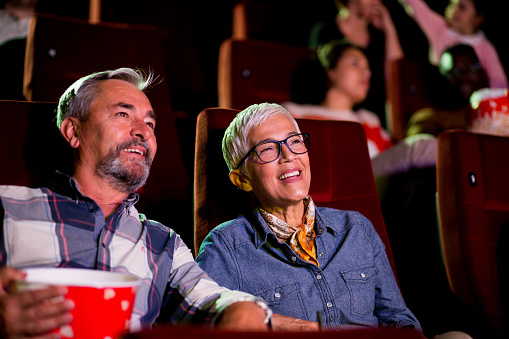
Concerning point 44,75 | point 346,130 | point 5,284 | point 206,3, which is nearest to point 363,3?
point 206,3

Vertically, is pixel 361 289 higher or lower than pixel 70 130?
lower

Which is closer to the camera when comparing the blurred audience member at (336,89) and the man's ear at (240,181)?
the man's ear at (240,181)

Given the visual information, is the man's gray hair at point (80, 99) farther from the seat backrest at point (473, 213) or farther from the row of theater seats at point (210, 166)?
the seat backrest at point (473, 213)

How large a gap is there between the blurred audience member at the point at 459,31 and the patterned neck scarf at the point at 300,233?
213cm

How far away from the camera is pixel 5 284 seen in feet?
2.16

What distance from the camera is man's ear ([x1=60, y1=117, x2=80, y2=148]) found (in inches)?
42.8

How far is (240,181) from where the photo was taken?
120cm

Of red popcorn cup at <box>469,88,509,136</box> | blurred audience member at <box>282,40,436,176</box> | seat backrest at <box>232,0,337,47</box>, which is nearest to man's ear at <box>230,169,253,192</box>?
blurred audience member at <box>282,40,436,176</box>

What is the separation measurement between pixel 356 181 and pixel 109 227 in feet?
2.28

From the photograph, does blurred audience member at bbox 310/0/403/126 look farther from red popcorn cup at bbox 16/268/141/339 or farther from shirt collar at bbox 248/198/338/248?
red popcorn cup at bbox 16/268/141/339

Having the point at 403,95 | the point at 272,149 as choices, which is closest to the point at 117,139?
the point at 272,149

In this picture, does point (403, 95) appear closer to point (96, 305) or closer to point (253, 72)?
point (253, 72)

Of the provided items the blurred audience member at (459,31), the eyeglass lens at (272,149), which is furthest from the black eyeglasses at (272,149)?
the blurred audience member at (459,31)

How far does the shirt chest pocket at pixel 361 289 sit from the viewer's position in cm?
106
